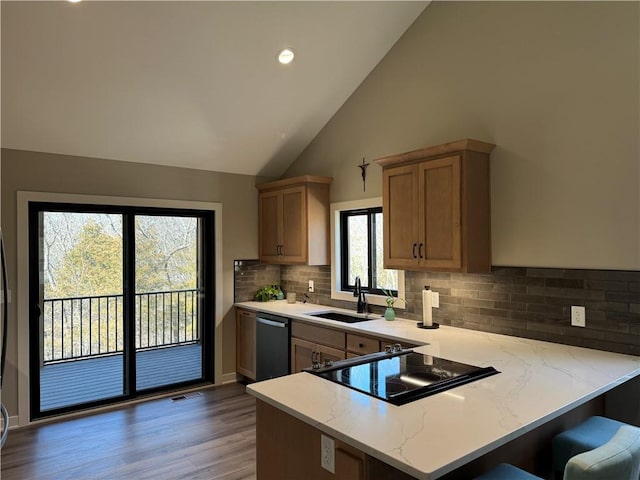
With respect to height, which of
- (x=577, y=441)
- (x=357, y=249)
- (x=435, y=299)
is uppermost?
(x=357, y=249)

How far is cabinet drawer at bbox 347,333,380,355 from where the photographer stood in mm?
3393

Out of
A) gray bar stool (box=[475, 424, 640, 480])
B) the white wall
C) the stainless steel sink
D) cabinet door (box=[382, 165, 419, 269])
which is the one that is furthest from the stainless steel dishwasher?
gray bar stool (box=[475, 424, 640, 480])

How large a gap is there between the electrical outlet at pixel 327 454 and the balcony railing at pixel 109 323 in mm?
3269

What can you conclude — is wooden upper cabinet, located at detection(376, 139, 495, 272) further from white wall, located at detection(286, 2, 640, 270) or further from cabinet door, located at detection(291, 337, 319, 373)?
cabinet door, located at detection(291, 337, 319, 373)

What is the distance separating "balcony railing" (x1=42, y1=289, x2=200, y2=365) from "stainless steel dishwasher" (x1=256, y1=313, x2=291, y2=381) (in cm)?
79

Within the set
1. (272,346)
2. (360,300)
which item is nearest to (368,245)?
(360,300)

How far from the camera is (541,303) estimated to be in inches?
120

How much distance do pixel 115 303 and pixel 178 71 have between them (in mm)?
2270

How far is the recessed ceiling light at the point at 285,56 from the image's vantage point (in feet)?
12.2

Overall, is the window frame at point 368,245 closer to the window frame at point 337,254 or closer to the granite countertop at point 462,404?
the window frame at point 337,254

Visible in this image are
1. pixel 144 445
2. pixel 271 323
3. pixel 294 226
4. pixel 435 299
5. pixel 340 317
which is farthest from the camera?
pixel 294 226

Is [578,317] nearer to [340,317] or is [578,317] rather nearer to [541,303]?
[541,303]

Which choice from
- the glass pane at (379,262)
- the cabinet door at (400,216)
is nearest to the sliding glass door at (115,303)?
the glass pane at (379,262)

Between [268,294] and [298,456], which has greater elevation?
[268,294]
